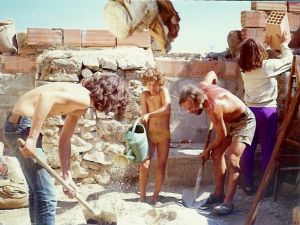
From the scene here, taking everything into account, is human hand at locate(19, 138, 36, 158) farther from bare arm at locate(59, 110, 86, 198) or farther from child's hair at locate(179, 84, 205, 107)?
child's hair at locate(179, 84, 205, 107)

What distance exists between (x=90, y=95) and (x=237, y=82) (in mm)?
2531

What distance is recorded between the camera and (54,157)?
4.48 metres

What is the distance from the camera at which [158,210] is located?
3658mm

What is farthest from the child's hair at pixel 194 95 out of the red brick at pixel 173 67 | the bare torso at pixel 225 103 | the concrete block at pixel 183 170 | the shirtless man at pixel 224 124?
the red brick at pixel 173 67

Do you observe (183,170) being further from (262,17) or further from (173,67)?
(262,17)

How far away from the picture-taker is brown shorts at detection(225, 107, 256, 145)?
12.9 ft

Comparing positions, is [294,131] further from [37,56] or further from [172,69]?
[37,56]

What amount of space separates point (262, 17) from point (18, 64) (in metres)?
2.71

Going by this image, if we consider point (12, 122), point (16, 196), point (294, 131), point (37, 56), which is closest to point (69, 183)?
point (12, 122)

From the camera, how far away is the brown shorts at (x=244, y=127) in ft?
12.9

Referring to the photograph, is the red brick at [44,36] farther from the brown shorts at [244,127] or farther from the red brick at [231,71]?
the brown shorts at [244,127]

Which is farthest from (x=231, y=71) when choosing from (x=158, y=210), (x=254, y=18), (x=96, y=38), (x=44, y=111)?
(x=44, y=111)

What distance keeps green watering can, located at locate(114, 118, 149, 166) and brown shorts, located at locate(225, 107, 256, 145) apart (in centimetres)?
78

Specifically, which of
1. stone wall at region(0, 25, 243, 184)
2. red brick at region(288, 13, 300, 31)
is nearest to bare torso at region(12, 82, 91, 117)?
stone wall at region(0, 25, 243, 184)
